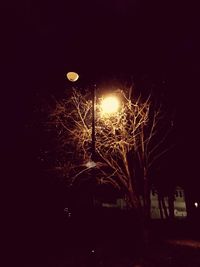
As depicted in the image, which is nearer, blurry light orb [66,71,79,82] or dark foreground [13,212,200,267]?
blurry light orb [66,71,79,82]

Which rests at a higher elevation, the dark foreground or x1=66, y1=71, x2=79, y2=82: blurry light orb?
x1=66, y1=71, x2=79, y2=82: blurry light orb

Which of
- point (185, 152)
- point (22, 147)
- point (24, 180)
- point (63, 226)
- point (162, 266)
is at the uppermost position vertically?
point (185, 152)

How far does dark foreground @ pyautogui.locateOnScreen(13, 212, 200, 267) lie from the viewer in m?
14.5

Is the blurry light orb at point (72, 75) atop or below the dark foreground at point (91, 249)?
atop

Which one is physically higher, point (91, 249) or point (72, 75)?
point (72, 75)

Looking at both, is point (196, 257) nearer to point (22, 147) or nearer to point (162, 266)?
point (162, 266)

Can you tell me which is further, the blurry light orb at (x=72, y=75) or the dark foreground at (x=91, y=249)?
the dark foreground at (x=91, y=249)

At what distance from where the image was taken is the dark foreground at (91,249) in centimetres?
1446

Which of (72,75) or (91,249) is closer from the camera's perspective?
(91,249)

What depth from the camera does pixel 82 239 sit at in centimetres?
2369

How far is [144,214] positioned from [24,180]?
35.2 feet

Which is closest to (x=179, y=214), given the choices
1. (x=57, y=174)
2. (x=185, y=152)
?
(x=185, y=152)

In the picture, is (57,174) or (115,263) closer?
(115,263)

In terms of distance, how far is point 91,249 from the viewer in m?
9.40
